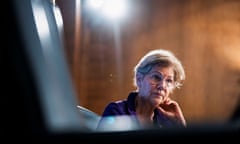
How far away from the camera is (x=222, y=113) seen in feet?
4.22

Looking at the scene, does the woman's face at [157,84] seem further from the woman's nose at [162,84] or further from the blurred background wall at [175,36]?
the blurred background wall at [175,36]

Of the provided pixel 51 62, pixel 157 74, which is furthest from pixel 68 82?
pixel 157 74

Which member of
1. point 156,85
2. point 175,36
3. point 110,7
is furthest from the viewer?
point 175,36

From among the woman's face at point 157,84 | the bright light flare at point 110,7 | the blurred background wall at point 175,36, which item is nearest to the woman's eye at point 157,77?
the woman's face at point 157,84

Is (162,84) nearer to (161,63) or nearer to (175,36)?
(161,63)

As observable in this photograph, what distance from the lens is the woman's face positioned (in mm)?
2090

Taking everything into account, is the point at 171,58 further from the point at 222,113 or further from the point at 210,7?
the point at 210,7

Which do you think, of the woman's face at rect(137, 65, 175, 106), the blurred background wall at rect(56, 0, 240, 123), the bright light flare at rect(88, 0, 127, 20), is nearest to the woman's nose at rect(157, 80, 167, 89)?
the woman's face at rect(137, 65, 175, 106)

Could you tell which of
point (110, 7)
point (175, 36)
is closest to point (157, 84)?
point (110, 7)

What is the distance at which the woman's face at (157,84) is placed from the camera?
2090 mm

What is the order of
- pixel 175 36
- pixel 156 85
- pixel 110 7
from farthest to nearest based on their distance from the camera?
pixel 175 36, pixel 110 7, pixel 156 85

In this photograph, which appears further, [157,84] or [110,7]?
[110,7]

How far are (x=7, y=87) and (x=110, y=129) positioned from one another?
25 cm

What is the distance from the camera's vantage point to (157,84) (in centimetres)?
210
